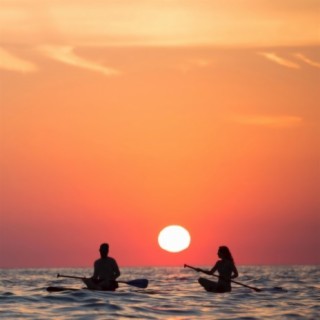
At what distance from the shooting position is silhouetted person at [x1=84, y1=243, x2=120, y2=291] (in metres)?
34.2

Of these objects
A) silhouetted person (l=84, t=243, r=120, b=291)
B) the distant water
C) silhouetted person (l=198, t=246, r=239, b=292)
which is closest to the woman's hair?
silhouetted person (l=198, t=246, r=239, b=292)

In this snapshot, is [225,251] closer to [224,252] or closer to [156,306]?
[224,252]

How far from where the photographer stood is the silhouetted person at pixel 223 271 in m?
34.2

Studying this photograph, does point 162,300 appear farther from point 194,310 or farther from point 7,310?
point 7,310

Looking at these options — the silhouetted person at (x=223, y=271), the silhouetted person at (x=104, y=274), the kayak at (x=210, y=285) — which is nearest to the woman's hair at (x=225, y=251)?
the silhouetted person at (x=223, y=271)

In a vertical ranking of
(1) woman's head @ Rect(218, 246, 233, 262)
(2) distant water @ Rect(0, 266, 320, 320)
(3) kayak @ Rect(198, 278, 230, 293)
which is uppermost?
(1) woman's head @ Rect(218, 246, 233, 262)

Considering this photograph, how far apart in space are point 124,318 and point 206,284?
1120 cm

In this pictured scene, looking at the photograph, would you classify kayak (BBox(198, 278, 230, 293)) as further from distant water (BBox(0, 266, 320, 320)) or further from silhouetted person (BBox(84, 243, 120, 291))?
silhouetted person (BBox(84, 243, 120, 291))

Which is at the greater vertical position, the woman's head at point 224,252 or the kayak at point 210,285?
the woman's head at point 224,252

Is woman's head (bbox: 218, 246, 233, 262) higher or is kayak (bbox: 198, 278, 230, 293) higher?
woman's head (bbox: 218, 246, 233, 262)

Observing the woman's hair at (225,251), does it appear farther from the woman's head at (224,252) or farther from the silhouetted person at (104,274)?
the silhouetted person at (104,274)

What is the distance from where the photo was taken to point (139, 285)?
37.3m

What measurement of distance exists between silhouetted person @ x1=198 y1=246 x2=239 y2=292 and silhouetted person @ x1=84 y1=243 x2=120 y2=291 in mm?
3955

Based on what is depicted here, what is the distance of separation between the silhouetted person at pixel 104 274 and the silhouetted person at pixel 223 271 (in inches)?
156
